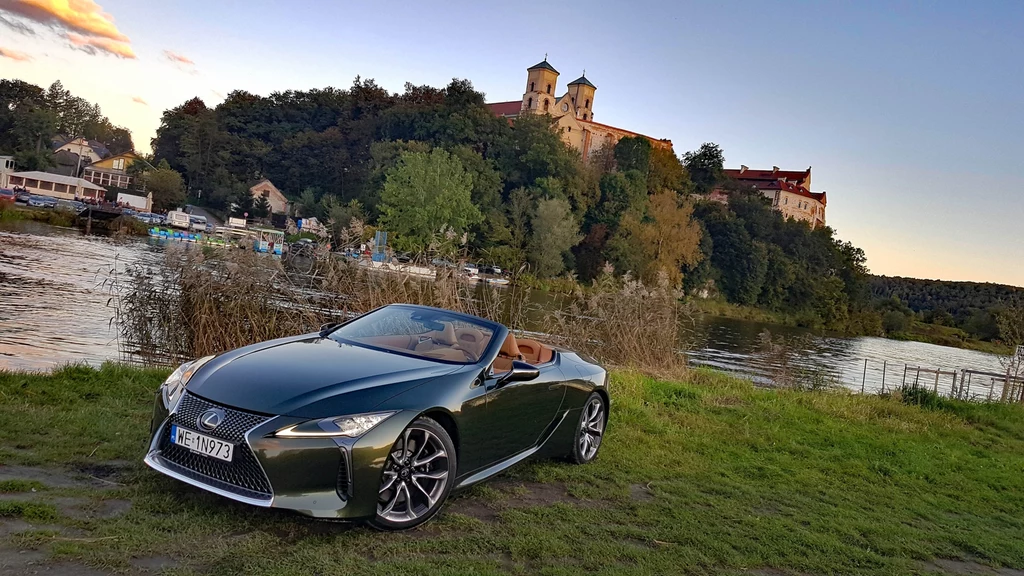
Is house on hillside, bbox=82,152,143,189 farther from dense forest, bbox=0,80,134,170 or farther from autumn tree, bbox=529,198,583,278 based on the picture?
autumn tree, bbox=529,198,583,278

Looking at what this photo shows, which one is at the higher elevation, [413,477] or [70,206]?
[70,206]

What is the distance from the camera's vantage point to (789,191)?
4990 inches

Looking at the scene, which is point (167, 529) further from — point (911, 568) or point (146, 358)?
point (146, 358)

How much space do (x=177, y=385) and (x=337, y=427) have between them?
124cm

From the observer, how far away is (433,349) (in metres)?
5.52

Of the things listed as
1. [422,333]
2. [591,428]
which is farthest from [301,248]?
[591,428]

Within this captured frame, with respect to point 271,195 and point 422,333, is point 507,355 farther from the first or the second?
point 271,195

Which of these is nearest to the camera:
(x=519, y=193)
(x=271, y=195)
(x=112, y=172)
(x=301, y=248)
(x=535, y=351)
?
(x=535, y=351)

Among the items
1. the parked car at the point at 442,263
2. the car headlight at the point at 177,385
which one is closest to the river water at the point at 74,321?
the parked car at the point at 442,263

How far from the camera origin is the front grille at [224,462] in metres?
3.87

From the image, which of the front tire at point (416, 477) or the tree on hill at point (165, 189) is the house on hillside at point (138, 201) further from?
the front tire at point (416, 477)

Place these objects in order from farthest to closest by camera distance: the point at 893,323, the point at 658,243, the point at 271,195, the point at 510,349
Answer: the point at 271,195
the point at 893,323
the point at 658,243
the point at 510,349

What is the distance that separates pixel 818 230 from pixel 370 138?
6445 centimetres

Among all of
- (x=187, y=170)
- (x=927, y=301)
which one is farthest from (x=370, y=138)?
(x=927, y=301)
